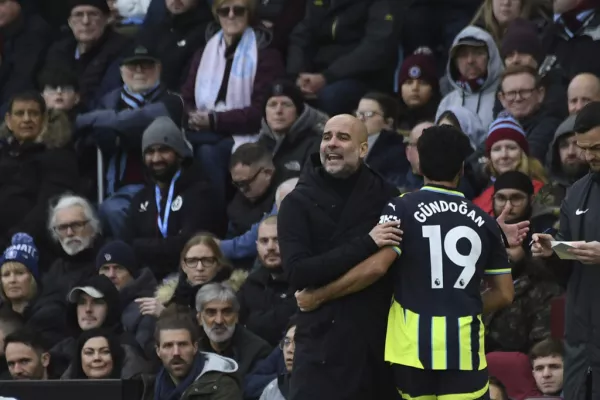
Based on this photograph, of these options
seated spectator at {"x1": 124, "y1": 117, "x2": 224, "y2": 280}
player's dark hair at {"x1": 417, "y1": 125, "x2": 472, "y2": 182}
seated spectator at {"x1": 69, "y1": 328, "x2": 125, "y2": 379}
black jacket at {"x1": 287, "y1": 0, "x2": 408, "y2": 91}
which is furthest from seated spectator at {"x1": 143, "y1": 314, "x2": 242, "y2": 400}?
black jacket at {"x1": 287, "y1": 0, "x2": 408, "y2": 91}

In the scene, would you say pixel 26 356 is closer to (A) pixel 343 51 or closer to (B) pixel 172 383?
(B) pixel 172 383

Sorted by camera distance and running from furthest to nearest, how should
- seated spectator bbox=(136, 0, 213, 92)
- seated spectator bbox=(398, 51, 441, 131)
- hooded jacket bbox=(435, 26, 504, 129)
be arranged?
1. seated spectator bbox=(136, 0, 213, 92)
2. seated spectator bbox=(398, 51, 441, 131)
3. hooded jacket bbox=(435, 26, 504, 129)

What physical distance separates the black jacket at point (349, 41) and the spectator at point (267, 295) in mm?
2516

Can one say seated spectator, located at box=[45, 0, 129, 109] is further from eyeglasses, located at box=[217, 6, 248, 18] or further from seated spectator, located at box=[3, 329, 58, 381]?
seated spectator, located at box=[3, 329, 58, 381]

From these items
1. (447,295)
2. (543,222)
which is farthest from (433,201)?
(543,222)

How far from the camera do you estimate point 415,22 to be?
14.3 metres

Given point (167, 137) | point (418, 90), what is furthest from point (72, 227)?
point (418, 90)

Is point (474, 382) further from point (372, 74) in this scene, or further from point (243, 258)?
point (372, 74)

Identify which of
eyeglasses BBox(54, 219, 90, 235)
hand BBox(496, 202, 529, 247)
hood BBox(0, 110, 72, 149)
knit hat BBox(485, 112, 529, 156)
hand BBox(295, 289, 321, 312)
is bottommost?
hand BBox(295, 289, 321, 312)

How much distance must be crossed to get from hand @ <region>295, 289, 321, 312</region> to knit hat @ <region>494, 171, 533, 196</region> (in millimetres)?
3236

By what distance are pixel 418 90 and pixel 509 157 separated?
1.86 m

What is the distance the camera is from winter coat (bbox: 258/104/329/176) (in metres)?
13.1

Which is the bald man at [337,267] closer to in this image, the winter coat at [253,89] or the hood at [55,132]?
the winter coat at [253,89]

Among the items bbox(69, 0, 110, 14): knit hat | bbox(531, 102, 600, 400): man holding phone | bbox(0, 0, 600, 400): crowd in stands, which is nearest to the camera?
bbox(531, 102, 600, 400): man holding phone
